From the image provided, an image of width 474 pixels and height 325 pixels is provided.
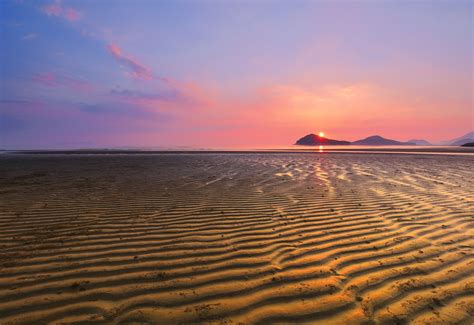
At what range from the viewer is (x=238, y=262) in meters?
3.72

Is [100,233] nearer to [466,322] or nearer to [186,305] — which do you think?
[186,305]

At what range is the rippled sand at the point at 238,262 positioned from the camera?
105 inches

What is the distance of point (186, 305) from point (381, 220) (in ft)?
15.1

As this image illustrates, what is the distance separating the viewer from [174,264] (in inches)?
144

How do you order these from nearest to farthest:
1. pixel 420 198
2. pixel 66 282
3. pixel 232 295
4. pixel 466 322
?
pixel 466 322 < pixel 232 295 < pixel 66 282 < pixel 420 198

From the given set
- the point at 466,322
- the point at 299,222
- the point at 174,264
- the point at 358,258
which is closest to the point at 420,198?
the point at 299,222

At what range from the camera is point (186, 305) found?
9.00 ft

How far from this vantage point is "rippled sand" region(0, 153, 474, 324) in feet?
8.74

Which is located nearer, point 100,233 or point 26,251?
point 26,251

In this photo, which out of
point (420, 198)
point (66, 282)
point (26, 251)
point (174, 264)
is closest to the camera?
A: point (66, 282)

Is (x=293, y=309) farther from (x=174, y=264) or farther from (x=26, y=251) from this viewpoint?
(x=26, y=251)

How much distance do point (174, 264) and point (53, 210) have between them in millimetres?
4733

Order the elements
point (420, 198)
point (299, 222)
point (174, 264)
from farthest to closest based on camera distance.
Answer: point (420, 198)
point (299, 222)
point (174, 264)

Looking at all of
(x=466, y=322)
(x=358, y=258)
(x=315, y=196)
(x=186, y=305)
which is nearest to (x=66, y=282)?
(x=186, y=305)
